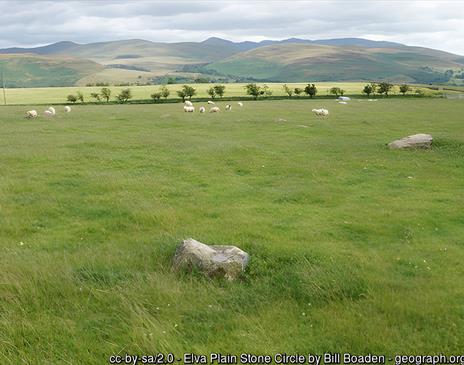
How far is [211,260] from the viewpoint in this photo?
10.1m

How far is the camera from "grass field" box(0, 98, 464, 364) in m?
7.75

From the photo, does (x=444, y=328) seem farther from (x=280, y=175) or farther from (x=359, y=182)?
(x=280, y=175)

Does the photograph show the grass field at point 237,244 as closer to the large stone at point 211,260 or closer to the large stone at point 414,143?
the large stone at point 211,260

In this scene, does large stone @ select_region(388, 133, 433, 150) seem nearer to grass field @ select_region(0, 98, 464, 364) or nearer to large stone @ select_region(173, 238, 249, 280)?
grass field @ select_region(0, 98, 464, 364)

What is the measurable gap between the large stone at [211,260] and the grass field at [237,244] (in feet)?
0.97

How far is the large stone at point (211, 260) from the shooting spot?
32.7 ft

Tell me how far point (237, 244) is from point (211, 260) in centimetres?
206

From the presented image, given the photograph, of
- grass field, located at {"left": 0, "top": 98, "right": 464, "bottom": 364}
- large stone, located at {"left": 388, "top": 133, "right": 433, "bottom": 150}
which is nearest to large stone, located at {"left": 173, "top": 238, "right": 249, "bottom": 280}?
grass field, located at {"left": 0, "top": 98, "right": 464, "bottom": 364}

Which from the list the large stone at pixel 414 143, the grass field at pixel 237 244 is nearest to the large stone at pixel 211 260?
the grass field at pixel 237 244

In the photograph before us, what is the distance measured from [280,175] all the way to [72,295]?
15.0m

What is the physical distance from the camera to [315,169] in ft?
78.1

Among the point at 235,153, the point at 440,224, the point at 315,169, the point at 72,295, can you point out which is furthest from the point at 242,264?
the point at 235,153

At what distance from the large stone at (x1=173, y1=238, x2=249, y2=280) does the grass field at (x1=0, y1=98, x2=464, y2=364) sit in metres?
0.30

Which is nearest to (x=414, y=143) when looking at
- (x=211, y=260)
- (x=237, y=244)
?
(x=237, y=244)
